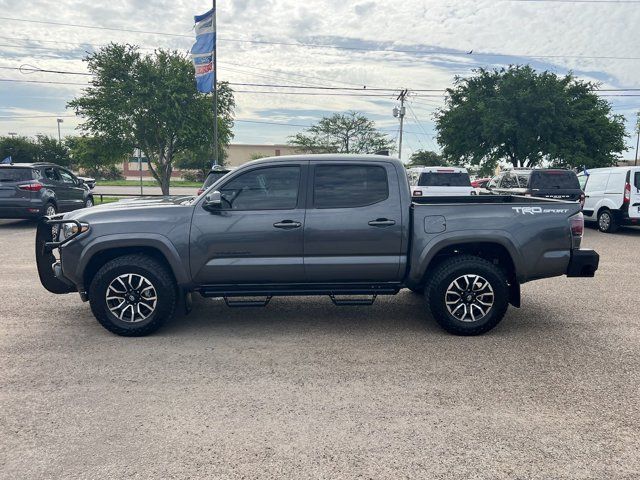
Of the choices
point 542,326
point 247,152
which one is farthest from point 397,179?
point 247,152

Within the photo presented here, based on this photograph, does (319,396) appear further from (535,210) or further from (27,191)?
(27,191)

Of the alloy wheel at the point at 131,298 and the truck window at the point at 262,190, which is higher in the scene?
the truck window at the point at 262,190

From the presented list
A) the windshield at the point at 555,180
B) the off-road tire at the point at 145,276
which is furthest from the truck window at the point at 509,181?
the off-road tire at the point at 145,276

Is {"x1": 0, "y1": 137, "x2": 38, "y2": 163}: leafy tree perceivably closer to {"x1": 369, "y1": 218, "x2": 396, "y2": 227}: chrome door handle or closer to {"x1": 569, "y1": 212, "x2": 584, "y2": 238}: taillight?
{"x1": 369, "y1": 218, "x2": 396, "y2": 227}: chrome door handle

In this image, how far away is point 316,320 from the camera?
5.55m

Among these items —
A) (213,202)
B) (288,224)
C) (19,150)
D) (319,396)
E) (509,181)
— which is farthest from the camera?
(19,150)

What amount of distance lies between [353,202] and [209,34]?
17.6 meters

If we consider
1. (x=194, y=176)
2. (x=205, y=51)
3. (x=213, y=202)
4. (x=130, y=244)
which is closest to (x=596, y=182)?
(x=213, y=202)

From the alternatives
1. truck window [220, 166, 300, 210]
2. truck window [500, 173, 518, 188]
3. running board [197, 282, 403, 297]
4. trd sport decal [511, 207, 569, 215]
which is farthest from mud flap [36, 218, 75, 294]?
truck window [500, 173, 518, 188]

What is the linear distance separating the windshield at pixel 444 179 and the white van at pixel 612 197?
148 inches

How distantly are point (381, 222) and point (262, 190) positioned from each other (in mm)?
1270

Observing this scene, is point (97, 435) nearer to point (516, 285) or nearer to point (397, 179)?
point (397, 179)

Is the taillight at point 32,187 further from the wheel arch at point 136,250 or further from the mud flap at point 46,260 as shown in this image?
the wheel arch at point 136,250

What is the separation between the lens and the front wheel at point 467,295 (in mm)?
4914
